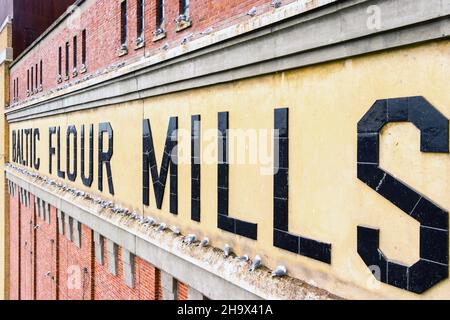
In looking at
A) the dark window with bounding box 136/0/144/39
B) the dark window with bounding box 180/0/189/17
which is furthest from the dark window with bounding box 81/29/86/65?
the dark window with bounding box 180/0/189/17

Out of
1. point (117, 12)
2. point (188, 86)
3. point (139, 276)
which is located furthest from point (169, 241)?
point (117, 12)

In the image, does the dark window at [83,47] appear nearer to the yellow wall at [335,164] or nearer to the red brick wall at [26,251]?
the yellow wall at [335,164]

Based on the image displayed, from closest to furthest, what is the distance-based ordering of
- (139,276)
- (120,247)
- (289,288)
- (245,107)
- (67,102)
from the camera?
1. (289,288)
2. (245,107)
3. (139,276)
4. (120,247)
5. (67,102)

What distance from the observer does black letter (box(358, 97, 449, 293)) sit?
405 centimetres

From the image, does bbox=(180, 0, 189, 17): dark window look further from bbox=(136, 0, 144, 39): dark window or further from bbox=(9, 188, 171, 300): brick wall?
bbox=(9, 188, 171, 300): brick wall

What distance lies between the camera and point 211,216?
7.28 metres

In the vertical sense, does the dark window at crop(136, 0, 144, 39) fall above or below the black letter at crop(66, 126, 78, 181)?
above

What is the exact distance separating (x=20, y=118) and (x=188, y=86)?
20.2 metres

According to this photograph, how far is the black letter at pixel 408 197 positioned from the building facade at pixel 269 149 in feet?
0.04

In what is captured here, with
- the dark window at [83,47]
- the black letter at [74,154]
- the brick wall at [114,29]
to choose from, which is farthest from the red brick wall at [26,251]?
the dark window at [83,47]

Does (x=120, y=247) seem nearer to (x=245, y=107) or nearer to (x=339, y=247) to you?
(x=245, y=107)

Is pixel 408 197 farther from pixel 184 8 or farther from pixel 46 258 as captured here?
pixel 46 258

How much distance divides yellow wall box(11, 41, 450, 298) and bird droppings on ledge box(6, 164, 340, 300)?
15cm

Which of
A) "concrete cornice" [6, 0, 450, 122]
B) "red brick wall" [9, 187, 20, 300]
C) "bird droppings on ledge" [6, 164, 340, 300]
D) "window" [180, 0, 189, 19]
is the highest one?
"window" [180, 0, 189, 19]
